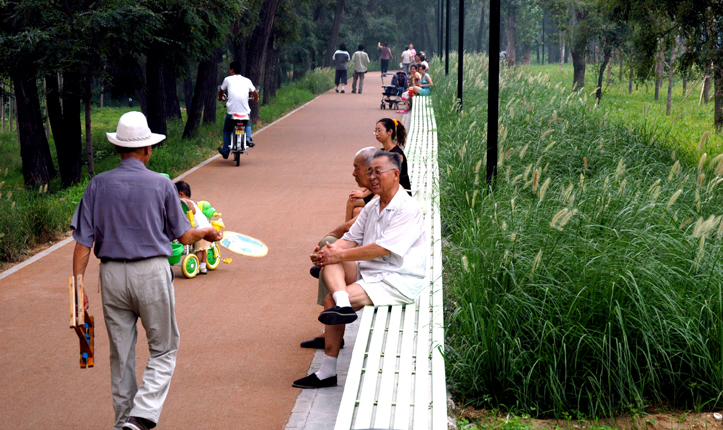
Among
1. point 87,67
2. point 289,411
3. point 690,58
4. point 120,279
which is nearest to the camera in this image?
point 120,279

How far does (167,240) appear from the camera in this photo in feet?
15.5

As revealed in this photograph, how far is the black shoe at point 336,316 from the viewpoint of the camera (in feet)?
17.6

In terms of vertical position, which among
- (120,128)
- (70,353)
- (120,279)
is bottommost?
(70,353)

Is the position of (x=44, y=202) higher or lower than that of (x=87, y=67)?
lower

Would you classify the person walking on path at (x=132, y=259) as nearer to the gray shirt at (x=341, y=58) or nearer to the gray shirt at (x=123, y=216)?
the gray shirt at (x=123, y=216)

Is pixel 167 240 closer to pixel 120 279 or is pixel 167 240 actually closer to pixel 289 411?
pixel 120 279

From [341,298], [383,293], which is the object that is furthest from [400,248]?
[341,298]

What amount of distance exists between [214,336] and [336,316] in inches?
70.9

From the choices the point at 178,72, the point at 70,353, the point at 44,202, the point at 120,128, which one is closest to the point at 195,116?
the point at 178,72

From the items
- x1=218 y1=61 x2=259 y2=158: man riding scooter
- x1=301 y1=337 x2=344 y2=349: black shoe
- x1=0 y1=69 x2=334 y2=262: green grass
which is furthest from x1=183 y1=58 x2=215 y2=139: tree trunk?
x1=301 y1=337 x2=344 y2=349: black shoe

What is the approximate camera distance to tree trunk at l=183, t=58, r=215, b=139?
21453mm

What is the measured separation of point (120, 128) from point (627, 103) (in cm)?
2798

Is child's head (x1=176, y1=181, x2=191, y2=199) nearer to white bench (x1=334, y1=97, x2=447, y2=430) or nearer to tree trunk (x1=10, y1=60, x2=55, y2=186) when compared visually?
white bench (x1=334, y1=97, x2=447, y2=430)

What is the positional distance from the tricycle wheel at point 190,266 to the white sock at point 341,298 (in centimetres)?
342
